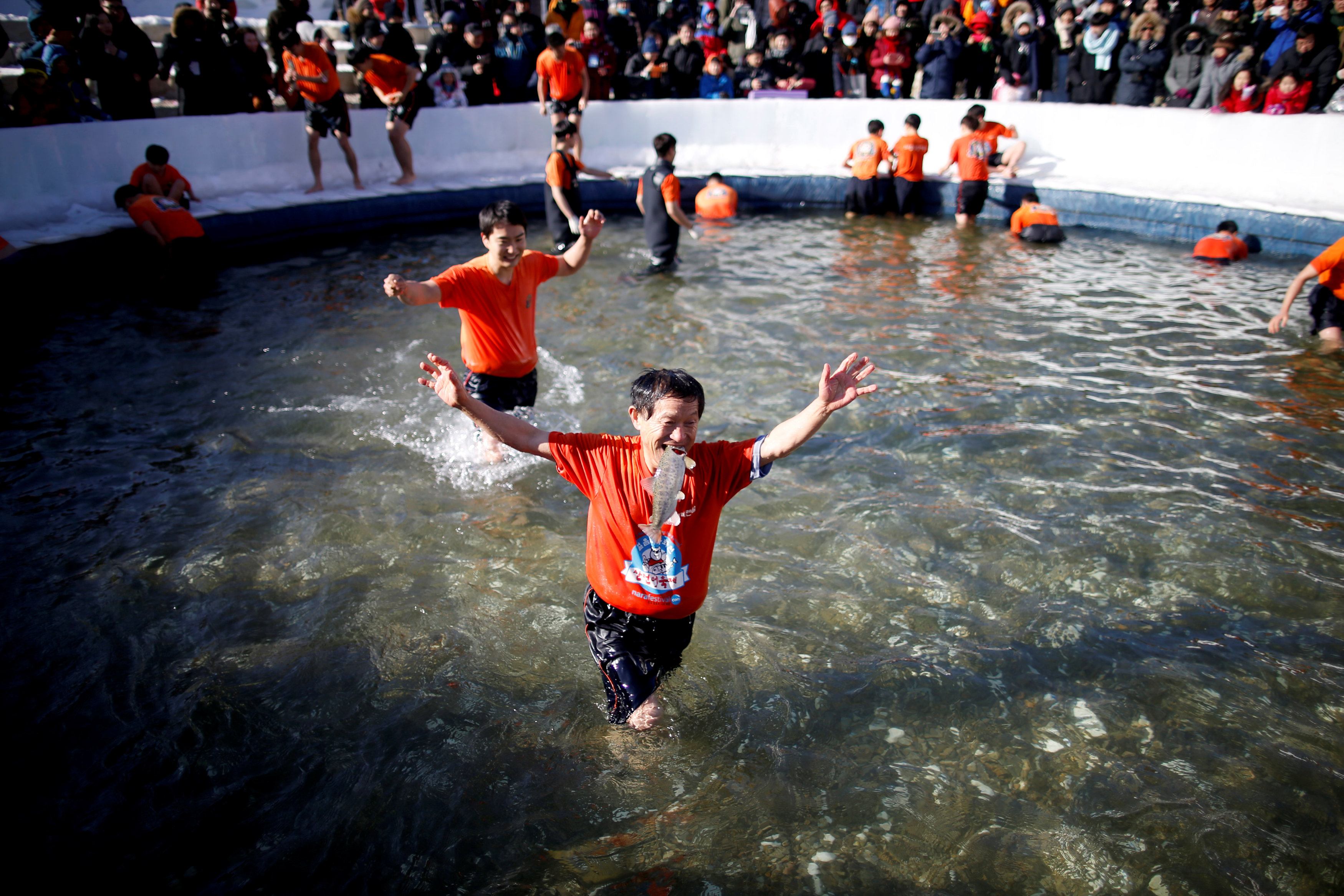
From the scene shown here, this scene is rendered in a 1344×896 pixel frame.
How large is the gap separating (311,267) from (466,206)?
3.16 meters

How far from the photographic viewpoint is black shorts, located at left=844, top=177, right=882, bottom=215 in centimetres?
1272

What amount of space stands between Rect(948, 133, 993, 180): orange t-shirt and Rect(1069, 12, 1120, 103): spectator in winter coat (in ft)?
9.28

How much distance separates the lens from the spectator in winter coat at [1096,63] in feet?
42.8

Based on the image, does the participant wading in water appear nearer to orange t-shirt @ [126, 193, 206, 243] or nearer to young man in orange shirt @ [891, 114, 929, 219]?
young man in orange shirt @ [891, 114, 929, 219]

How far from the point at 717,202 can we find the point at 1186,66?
6.99 m

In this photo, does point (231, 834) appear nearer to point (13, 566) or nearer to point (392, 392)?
point (13, 566)

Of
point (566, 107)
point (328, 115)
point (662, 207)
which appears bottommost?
point (662, 207)

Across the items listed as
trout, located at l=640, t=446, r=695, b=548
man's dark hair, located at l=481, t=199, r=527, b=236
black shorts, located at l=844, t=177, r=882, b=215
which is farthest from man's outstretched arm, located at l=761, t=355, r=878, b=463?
black shorts, located at l=844, t=177, r=882, b=215

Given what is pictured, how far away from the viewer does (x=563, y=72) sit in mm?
13102

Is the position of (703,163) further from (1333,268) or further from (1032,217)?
(1333,268)

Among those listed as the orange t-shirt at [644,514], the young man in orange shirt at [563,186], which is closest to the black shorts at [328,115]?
the young man in orange shirt at [563,186]

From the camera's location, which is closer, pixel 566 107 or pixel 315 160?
pixel 315 160

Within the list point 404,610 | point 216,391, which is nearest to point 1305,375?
point 404,610

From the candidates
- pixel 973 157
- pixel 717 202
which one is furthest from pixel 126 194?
pixel 973 157
